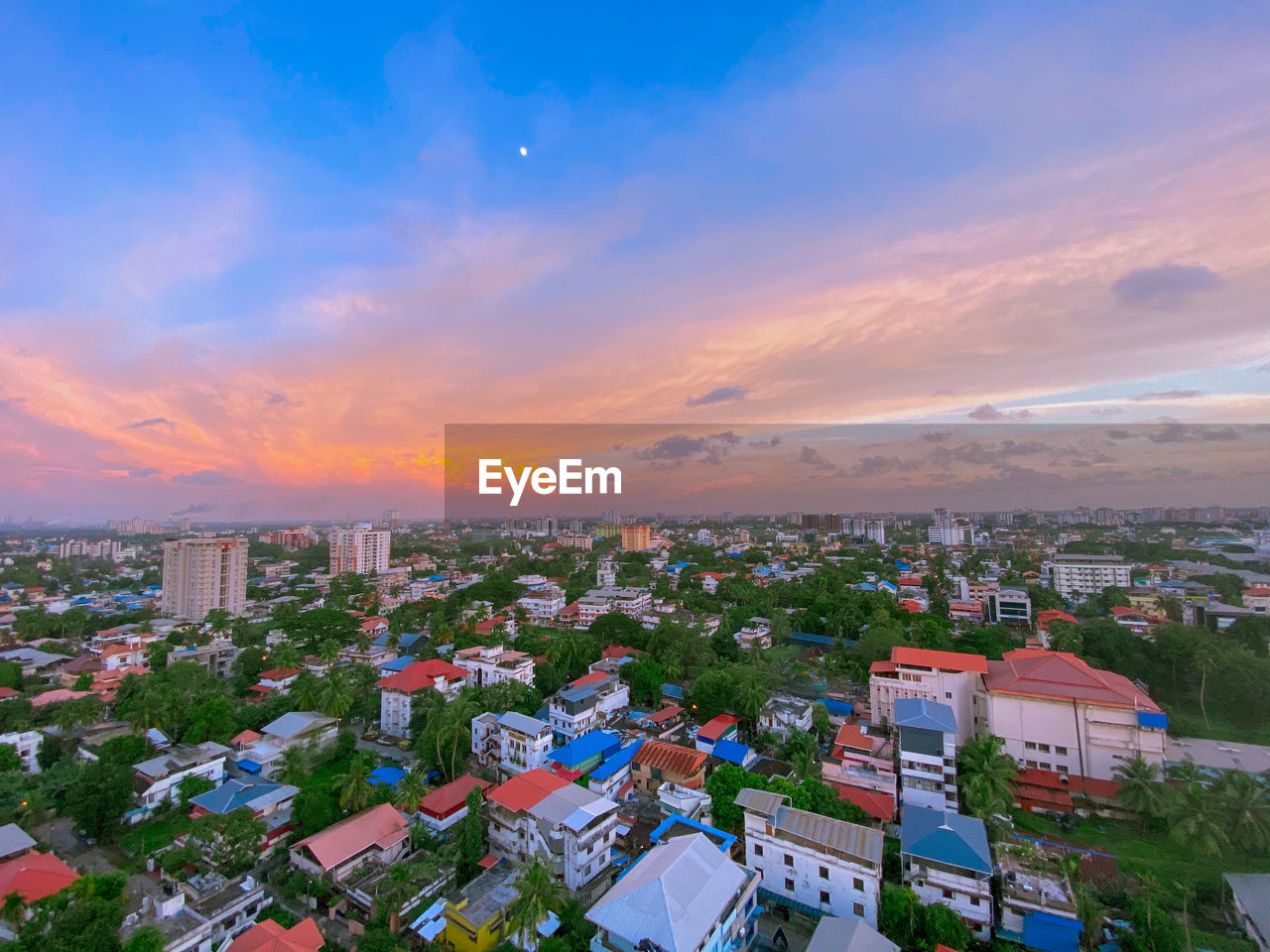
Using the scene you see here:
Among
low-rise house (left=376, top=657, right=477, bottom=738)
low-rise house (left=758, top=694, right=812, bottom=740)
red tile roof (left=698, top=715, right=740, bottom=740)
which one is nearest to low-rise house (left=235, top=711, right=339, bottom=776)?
low-rise house (left=376, top=657, right=477, bottom=738)

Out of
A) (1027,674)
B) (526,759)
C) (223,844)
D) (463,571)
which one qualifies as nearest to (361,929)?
(223,844)

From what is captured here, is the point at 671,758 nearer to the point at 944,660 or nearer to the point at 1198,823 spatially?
the point at 944,660

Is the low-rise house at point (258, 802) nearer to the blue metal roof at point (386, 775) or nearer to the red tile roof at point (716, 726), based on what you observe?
the blue metal roof at point (386, 775)

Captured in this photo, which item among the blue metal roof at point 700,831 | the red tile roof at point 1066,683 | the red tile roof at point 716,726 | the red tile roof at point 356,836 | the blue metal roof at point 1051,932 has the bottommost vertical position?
the blue metal roof at point 1051,932

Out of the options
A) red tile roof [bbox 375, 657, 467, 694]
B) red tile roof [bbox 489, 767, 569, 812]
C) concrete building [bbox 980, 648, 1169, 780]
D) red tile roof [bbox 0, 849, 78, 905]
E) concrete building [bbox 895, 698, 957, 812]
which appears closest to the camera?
red tile roof [bbox 0, 849, 78, 905]

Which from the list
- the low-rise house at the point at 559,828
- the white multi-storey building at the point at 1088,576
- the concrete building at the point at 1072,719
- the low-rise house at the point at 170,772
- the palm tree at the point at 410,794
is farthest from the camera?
the white multi-storey building at the point at 1088,576

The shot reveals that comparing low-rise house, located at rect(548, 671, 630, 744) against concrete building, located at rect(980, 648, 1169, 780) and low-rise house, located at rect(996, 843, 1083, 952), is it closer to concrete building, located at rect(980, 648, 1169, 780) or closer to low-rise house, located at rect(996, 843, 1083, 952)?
low-rise house, located at rect(996, 843, 1083, 952)

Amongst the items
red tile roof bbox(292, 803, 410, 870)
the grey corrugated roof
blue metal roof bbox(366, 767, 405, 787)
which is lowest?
blue metal roof bbox(366, 767, 405, 787)

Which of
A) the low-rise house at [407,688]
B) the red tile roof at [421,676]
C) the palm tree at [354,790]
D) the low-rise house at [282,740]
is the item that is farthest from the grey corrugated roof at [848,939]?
the red tile roof at [421,676]
